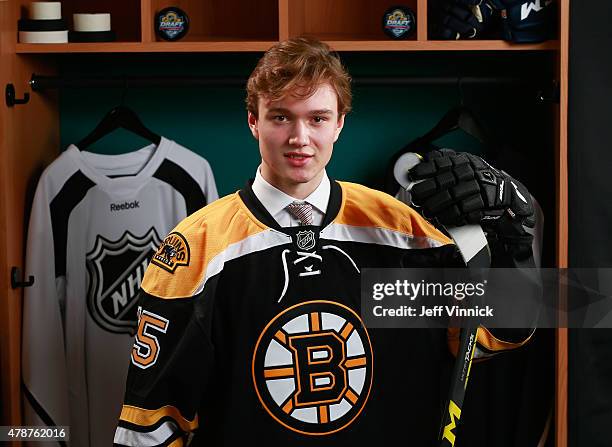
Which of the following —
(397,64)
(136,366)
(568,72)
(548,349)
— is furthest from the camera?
(397,64)

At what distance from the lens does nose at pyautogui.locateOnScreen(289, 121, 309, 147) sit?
144 centimetres

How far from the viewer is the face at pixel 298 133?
1.45m

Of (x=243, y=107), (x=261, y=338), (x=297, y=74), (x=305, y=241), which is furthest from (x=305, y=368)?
(x=243, y=107)

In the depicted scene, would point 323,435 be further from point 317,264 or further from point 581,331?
point 581,331

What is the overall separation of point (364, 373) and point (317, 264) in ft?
0.66

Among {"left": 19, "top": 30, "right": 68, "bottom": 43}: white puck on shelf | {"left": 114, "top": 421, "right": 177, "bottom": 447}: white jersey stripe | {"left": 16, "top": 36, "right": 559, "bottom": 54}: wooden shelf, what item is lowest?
{"left": 114, "top": 421, "right": 177, "bottom": 447}: white jersey stripe

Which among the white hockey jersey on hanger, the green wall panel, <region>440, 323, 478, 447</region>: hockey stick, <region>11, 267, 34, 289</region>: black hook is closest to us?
<region>440, 323, 478, 447</region>: hockey stick

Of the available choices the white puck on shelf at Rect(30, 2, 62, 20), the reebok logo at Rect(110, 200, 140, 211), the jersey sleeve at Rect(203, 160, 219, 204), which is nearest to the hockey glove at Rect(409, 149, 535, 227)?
the jersey sleeve at Rect(203, 160, 219, 204)

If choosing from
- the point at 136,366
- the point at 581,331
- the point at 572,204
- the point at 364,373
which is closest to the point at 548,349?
the point at 581,331

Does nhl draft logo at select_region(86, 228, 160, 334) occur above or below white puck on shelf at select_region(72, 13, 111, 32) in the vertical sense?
below

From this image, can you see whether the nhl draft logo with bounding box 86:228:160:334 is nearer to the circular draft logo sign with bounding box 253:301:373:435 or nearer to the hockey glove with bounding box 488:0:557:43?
the circular draft logo sign with bounding box 253:301:373:435

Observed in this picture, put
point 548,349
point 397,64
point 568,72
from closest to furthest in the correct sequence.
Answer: point 568,72 < point 548,349 < point 397,64

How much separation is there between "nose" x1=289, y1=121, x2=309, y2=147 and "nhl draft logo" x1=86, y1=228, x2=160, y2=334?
94 centimetres

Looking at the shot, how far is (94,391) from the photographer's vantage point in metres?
2.32
